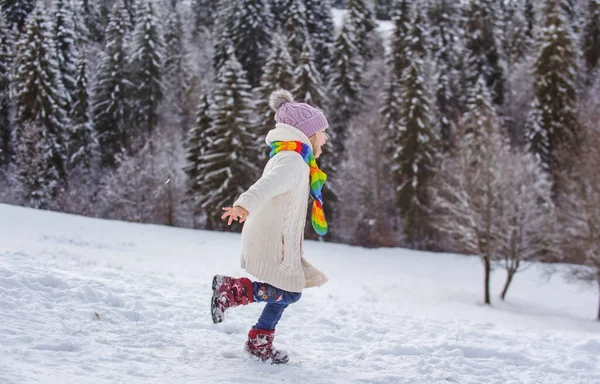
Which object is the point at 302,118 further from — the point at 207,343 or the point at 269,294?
the point at 207,343

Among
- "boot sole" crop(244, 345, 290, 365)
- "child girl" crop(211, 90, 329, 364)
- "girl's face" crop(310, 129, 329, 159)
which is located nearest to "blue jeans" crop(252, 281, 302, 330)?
"child girl" crop(211, 90, 329, 364)

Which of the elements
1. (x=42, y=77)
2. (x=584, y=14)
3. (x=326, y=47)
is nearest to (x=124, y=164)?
(x=42, y=77)

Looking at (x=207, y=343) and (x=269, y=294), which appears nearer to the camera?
(x=269, y=294)

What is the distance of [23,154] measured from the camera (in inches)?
1416

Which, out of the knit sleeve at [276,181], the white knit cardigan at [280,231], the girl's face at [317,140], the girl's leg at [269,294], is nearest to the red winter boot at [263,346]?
the girl's leg at [269,294]

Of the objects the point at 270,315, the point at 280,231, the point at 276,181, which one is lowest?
the point at 270,315

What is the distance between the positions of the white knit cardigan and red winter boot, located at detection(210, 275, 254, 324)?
13cm

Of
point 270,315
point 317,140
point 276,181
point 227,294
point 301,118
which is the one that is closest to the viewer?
point 276,181

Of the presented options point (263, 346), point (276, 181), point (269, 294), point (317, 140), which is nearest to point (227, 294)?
point (269, 294)

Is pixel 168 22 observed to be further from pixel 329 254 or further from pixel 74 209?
pixel 329 254

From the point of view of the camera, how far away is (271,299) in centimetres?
388

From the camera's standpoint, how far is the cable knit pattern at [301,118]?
4102 mm

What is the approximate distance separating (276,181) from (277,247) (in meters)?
0.50

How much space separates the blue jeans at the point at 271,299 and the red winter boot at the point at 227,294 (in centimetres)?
6
